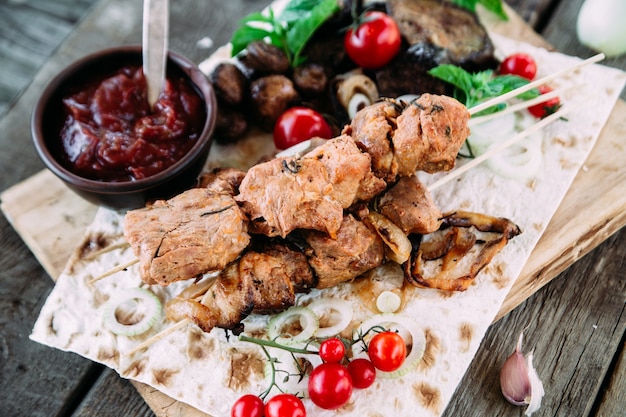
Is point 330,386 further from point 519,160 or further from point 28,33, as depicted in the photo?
point 28,33

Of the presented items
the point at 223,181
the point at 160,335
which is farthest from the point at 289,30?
the point at 160,335

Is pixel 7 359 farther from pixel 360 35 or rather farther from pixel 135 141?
pixel 360 35

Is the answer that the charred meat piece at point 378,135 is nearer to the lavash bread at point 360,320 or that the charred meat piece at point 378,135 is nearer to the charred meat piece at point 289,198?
the charred meat piece at point 289,198

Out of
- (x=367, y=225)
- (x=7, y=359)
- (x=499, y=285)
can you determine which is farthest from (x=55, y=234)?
(x=499, y=285)

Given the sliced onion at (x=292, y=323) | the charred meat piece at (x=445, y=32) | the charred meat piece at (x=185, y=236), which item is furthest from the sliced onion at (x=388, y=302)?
the charred meat piece at (x=445, y=32)

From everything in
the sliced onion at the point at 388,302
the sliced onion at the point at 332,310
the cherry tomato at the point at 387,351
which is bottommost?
the sliced onion at the point at 332,310

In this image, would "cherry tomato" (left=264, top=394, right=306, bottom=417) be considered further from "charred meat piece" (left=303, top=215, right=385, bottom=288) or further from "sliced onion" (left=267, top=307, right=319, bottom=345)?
"charred meat piece" (left=303, top=215, right=385, bottom=288)

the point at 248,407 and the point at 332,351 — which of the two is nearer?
the point at 248,407
